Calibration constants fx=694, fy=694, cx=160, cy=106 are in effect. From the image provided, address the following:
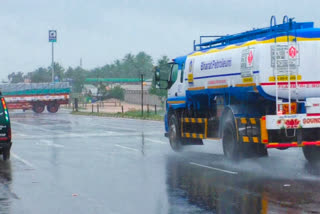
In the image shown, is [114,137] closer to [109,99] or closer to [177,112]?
[177,112]

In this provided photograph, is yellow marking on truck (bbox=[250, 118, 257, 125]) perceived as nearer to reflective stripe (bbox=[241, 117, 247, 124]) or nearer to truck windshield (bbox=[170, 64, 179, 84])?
reflective stripe (bbox=[241, 117, 247, 124])

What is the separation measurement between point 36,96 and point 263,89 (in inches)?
2356

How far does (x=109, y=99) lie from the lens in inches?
4786

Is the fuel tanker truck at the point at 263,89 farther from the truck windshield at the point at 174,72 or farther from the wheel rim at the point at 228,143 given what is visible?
the truck windshield at the point at 174,72

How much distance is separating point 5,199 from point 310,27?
27.6ft

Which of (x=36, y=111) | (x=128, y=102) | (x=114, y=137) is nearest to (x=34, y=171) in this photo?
(x=114, y=137)

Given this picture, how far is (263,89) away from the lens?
51.2 ft

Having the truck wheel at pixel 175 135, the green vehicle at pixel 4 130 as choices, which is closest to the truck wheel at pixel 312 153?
the truck wheel at pixel 175 135

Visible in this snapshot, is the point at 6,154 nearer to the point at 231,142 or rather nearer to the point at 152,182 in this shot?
the point at 231,142

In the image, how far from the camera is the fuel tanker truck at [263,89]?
1545 cm

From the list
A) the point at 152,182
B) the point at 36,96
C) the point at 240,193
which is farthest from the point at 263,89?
the point at 36,96

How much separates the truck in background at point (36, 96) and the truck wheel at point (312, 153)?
5802cm

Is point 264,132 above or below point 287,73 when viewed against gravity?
below

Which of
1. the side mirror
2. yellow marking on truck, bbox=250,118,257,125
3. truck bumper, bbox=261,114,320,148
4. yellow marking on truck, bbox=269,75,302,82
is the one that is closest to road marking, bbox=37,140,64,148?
the side mirror
